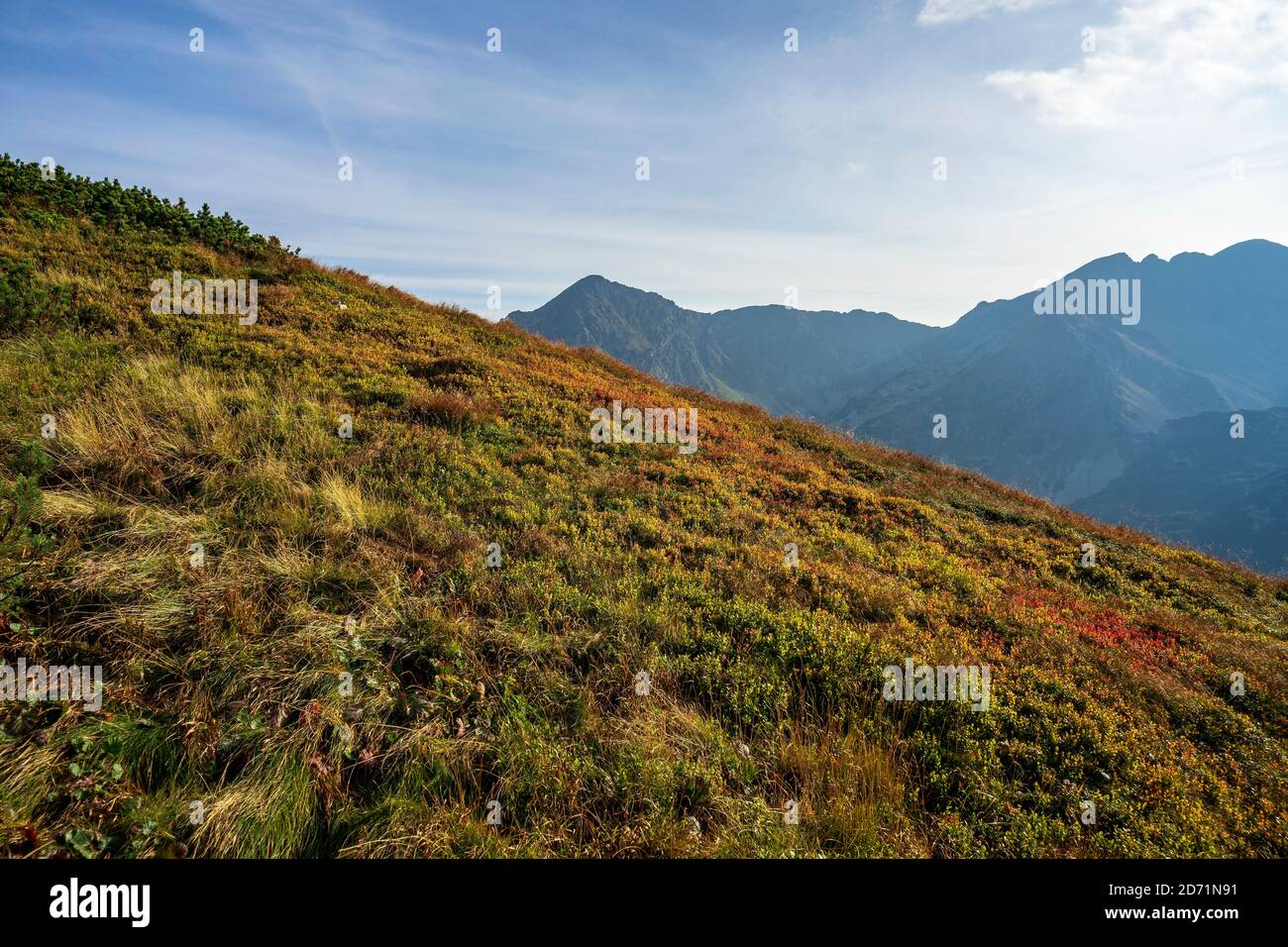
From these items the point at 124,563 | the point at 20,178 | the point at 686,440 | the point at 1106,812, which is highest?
the point at 20,178

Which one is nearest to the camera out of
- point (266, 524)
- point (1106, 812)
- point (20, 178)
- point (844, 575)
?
point (1106, 812)

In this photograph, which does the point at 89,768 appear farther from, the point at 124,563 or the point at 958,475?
the point at 958,475

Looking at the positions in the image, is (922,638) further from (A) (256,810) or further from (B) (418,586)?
(A) (256,810)

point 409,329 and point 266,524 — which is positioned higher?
point 409,329

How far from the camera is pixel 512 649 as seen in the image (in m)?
5.44

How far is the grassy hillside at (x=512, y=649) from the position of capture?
373 centimetres

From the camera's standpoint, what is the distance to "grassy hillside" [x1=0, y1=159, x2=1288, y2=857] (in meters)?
3.73

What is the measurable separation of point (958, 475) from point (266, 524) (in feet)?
68.8

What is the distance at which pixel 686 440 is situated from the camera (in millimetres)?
15398

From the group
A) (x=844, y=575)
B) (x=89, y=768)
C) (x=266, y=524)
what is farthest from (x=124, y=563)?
(x=844, y=575)

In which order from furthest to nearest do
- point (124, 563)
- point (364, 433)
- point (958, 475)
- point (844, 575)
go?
point (958, 475)
point (364, 433)
point (844, 575)
point (124, 563)

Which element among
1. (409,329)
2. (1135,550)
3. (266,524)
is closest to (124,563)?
(266,524)
